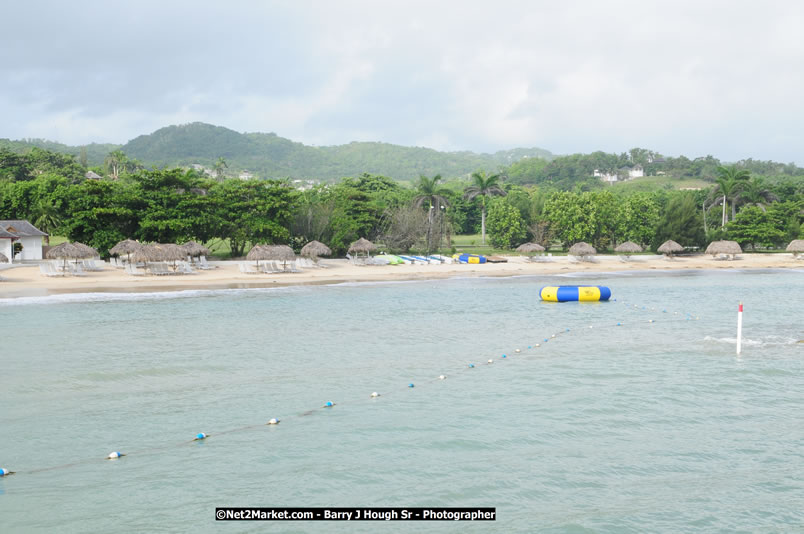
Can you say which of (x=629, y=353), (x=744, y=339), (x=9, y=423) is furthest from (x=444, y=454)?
(x=744, y=339)

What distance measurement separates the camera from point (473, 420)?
976 centimetres

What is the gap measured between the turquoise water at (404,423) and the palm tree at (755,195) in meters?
39.5

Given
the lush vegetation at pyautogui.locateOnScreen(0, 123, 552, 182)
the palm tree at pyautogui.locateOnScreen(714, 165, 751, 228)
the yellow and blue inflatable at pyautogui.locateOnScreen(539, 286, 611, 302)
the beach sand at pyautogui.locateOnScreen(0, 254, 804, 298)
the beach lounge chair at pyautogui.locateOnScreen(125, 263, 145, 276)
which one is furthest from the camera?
the lush vegetation at pyautogui.locateOnScreen(0, 123, 552, 182)

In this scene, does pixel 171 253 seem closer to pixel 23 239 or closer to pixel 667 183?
pixel 23 239

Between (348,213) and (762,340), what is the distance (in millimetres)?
31900

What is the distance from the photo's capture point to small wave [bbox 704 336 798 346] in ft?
52.6

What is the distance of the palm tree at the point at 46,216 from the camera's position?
43.0m

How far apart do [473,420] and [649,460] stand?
273 centimetres

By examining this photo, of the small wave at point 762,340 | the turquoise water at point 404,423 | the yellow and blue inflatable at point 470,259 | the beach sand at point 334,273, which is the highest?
the yellow and blue inflatable at point 470,259

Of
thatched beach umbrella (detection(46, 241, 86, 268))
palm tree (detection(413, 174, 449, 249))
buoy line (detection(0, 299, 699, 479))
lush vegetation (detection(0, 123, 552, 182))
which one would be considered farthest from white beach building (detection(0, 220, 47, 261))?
lush vegetation (detection(0, 123, 552, 182))

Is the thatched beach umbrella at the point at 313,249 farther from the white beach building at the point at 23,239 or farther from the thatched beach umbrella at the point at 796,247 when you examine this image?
the thatched beach umbrella at the point at 796,247

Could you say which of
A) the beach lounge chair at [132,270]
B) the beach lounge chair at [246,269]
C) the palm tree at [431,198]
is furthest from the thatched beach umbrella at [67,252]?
the palm tree at [431,198]

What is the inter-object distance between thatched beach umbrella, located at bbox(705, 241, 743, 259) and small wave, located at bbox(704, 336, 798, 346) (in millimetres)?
33181

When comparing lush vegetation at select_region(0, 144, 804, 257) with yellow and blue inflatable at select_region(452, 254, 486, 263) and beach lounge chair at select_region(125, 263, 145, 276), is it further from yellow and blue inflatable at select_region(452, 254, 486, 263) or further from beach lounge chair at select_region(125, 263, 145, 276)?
beach lounge chair at select_region(125, 263, 145, 276)
